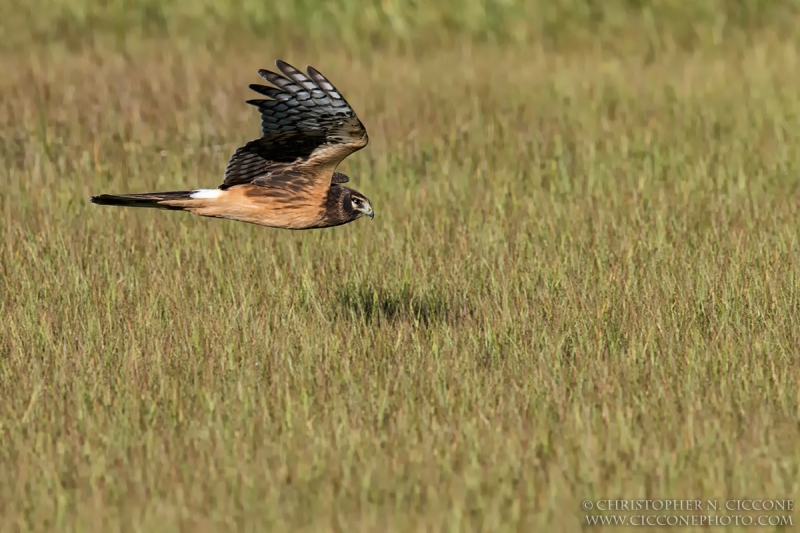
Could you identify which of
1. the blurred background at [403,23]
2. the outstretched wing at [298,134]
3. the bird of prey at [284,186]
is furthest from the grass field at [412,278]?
the outstretched wing at [298,134]

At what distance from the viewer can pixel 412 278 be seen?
28.6 feet

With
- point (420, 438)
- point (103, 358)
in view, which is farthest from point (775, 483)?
point (103, 358)

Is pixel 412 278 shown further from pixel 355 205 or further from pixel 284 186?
pixel 284 186

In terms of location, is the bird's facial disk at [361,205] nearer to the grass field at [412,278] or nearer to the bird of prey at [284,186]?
the bird of prey at [284,186]

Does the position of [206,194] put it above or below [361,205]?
above

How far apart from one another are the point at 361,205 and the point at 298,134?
551 millimetres

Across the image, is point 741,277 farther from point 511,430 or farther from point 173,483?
point 173,483

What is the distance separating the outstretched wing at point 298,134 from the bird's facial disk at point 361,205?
0.71ft

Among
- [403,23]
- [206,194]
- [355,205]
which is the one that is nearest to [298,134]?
[355,205]

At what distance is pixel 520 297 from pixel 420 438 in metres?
2.41

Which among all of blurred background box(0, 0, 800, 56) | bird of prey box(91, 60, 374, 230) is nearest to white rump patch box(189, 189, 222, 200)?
bird of prey box(91, 60, 374, 230)

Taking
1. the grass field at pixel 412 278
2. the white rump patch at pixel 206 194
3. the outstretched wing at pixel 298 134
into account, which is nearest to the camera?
the grass field at pixel 412 278

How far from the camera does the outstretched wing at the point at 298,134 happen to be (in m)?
6.78

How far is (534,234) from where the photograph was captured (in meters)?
9.73
